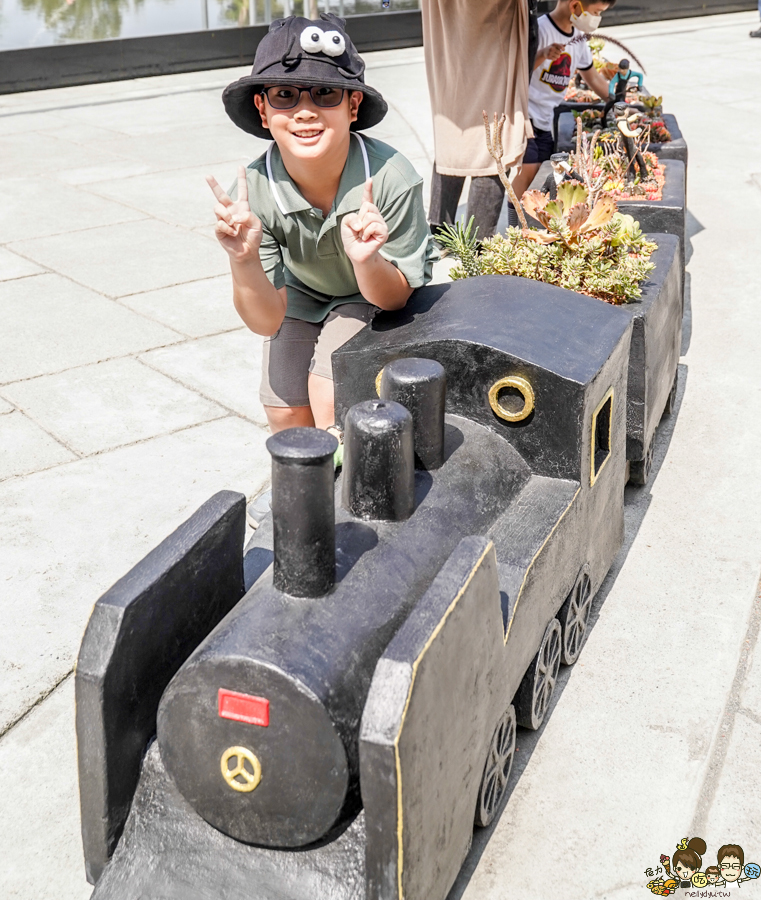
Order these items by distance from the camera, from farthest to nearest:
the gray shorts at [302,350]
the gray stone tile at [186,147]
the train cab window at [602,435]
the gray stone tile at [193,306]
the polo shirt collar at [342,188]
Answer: the gray stone tile at [186,147]
the gray stone tile at [193,306]
the gray shorts at [302,350]
the polo shirt collar at [342,188]
the train cab window at [602,435]

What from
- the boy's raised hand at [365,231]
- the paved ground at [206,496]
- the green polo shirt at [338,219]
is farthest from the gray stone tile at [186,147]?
the boy's raised hand at [365,231]

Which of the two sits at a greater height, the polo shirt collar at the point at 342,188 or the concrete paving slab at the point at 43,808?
the polo shirt collar at the point at 342,188

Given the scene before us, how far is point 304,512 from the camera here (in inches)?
83.6

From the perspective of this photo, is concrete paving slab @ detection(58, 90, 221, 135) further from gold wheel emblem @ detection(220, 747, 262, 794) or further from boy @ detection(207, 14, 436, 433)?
gold wheel emblem @ detection(220, 747, 262, 794)

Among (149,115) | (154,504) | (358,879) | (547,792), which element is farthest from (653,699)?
(149,115)

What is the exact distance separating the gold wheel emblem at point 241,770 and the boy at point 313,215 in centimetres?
137

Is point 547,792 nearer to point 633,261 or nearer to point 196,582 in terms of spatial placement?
point 196,582

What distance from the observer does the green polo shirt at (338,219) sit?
3.10 meters

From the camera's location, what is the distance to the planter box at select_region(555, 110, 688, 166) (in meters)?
5.77

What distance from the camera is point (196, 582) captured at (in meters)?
2.31

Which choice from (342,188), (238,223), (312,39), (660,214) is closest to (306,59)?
(312,39)

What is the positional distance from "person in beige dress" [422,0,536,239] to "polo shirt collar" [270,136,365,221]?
7.87 feet

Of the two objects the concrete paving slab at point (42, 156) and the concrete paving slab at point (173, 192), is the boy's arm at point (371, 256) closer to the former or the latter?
the concrete paving slab at point (173, 192)

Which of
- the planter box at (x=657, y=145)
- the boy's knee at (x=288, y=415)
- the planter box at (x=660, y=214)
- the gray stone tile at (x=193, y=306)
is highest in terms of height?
the planter box at (x=660, y=214)
